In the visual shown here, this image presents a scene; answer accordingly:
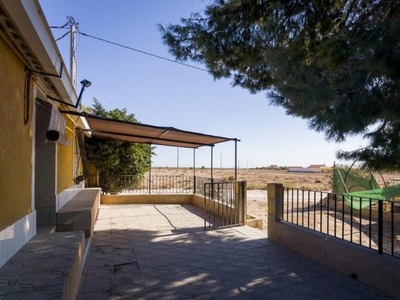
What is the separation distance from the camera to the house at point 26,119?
9.97 feet

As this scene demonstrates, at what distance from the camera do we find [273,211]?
6250mm

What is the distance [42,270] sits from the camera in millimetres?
3010

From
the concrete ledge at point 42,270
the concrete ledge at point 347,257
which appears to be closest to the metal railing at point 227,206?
the concrete ledge at point 347,257

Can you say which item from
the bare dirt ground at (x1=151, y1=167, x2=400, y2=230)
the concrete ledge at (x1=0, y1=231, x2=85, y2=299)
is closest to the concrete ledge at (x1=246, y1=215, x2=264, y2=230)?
the bare dirt ground at (x1=151, y1=167, x2=400, y2=230)

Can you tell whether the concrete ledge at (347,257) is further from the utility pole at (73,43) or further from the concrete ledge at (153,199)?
the utility pole at (73,43)

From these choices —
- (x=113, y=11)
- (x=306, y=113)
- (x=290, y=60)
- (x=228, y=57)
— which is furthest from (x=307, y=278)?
(x=113, y=11)

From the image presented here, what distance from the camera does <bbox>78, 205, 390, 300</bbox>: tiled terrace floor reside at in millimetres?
→ 3691

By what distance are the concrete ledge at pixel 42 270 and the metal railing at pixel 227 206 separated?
4200 millimetres

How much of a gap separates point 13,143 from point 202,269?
3.41m

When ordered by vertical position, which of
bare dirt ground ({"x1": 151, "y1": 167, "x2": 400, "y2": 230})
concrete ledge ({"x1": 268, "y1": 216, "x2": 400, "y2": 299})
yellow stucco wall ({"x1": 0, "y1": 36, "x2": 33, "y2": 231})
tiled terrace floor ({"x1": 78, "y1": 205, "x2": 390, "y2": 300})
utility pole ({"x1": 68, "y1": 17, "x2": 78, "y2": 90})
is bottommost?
bare dirt ground ({"x1": 151, "y1": 167, "x2": 400, "y2": 230})

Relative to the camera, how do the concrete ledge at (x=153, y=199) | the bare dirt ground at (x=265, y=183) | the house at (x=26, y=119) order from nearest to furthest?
the house at (x=26, y=119) → the concrete ledge at (x=153, y=199) → the bare dirt ground at (x=265, y=183)

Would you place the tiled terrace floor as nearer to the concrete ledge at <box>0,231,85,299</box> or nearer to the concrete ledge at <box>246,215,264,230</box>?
the concrete ledge at <box>0,231,85,299</box>

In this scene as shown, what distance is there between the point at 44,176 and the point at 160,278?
3.12 m

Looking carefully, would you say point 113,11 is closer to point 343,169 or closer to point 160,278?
point 160,278
